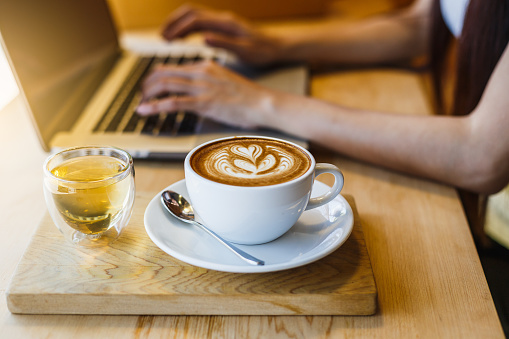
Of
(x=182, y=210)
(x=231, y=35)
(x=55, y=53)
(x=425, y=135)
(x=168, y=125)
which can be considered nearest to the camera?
(x=182, y=210)

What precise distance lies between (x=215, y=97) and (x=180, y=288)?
18.8 inches

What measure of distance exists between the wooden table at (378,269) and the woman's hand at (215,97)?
13 cm

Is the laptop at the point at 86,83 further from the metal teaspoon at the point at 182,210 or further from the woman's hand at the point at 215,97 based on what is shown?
the metal teaspoon at the point at 182,210

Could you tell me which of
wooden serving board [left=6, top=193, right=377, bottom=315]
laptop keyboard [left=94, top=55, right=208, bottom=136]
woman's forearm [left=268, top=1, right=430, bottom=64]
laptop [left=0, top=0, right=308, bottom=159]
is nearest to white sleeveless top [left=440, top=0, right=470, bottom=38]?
woman's forearm [left=268, top=1, right=430, bottom=64]

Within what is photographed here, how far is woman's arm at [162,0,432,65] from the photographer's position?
123cm

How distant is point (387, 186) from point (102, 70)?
0.78 m

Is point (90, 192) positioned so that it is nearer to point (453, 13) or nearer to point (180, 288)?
point (180, 288)

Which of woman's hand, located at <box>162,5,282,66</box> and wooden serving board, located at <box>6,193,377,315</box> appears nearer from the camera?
wooden serving board, located at <box>6,193,377,315</box>

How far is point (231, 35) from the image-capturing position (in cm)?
127

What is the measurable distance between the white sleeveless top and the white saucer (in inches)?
25.2

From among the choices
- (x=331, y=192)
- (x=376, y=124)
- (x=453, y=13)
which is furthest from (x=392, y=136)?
(x=453, y=13)

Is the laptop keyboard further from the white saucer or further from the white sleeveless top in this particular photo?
the white sleeveless top

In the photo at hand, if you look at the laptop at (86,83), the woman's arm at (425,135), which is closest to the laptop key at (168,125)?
the laptop at (86,83)

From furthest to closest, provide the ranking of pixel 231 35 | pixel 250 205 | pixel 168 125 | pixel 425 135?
1. pixel 231 35
2. pixel 168 125
3. pixel 425 135
4. pixel 250 205
